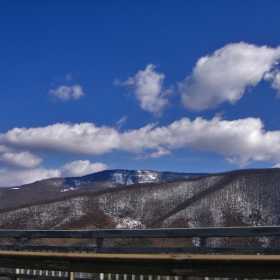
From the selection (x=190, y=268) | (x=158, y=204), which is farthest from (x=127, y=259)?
(x=158, y=204)

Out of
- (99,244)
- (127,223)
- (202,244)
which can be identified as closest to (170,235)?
(202,244)

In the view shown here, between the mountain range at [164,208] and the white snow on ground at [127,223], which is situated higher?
the mountain range at [164,208]

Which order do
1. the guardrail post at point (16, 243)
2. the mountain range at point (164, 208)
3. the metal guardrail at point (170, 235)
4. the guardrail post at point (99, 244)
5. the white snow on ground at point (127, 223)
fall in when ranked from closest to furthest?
the metal guardrail at point (170, 235) → the guardrail post at point (99, 244) → the guardrail post at point (16, 243) → the mountain range at point (164, 208) → the white snow on ground at point (127, 223)

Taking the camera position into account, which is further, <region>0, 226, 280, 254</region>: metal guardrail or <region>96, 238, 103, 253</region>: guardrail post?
<region>96, 238, 103, 253</region>: guardrail post

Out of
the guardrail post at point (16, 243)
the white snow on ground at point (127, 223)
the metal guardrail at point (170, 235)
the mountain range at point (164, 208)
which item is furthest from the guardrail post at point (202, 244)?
the white snow on ground at point (127, 223)

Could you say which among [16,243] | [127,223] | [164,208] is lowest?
[127,223]

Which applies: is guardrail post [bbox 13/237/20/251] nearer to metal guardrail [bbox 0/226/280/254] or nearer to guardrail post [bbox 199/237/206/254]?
metal guardrail [bbox 0/226/280/254]

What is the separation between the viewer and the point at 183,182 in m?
150

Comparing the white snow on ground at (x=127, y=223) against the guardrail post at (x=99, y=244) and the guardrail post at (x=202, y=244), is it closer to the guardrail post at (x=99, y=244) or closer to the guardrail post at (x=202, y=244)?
the guardrail post at (x=99, y=244)

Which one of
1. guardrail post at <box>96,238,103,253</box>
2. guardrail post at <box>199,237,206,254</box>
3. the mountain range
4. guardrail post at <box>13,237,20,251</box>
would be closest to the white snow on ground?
the mountain range

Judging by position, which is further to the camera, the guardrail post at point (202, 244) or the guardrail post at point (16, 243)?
the guardrail post at point (16, 243)

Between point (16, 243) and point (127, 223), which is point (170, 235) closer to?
point (16, 243)

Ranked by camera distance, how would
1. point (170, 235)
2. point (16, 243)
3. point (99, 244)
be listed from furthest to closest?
point (16, 243)
point (99, 244)
point (170, 235)

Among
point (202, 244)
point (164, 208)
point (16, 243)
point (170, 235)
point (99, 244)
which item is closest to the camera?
point (202, 244)
